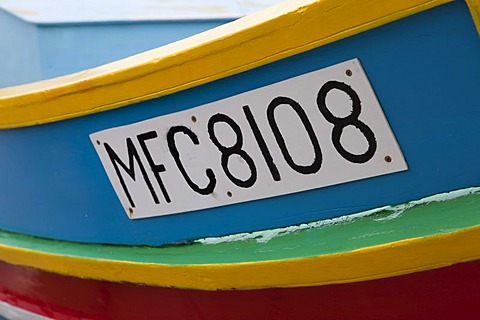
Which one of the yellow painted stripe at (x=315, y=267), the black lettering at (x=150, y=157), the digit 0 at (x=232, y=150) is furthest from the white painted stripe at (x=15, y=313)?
the digit 0 at (x=232, y=150)

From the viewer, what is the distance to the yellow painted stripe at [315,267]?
3.60 ft

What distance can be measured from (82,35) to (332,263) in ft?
4.82

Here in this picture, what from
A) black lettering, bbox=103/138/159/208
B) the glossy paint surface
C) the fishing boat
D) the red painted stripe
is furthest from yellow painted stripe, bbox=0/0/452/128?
the red painted stripe

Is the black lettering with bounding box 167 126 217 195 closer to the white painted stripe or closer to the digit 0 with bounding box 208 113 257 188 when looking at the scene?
the digit 0 with bounding box 208 113 257 188

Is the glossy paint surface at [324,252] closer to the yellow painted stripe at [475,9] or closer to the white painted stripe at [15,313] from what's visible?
the yellow painted stripe at [475,9]

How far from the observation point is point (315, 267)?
1.24 metres

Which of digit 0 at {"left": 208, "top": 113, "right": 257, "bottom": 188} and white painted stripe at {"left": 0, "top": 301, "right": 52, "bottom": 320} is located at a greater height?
digit 0 at {"left": 208, "top": 113, "right": 257, "bottom": 188}

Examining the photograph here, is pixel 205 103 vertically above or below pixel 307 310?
above

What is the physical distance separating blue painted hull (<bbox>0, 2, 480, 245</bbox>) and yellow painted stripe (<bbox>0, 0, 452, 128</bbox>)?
0.8 inches

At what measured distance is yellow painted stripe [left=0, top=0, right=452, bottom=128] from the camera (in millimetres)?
1057

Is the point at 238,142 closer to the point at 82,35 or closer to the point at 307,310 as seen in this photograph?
the point at 307,310

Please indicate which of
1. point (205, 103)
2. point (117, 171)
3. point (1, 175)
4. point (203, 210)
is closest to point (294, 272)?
point (203, 210)

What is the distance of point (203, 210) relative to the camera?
142 cm

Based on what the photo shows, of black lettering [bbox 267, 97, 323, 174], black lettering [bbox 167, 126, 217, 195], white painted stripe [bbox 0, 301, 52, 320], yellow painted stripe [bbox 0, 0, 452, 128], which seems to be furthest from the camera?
white painted stripe [bbox 0, 301, 52, 320]
